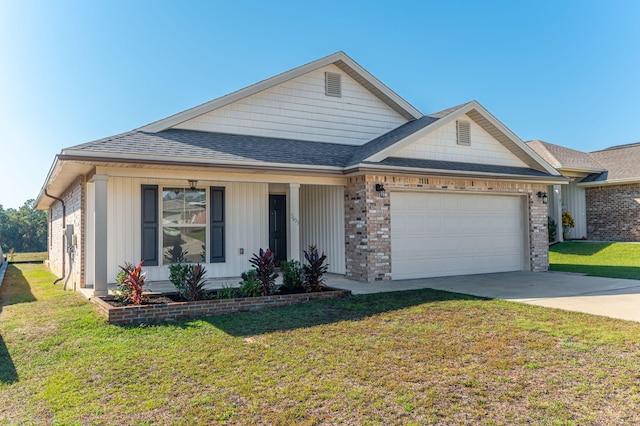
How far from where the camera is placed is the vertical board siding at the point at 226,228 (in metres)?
9.75

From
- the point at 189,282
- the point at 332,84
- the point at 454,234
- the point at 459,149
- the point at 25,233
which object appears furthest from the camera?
the point at 25,233

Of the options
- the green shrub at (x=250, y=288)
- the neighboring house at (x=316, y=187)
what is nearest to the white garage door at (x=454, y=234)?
the neighboring house at (x=316, y=187)

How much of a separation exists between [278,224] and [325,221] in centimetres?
174

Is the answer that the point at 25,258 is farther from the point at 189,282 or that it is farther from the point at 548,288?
the point at 548,288

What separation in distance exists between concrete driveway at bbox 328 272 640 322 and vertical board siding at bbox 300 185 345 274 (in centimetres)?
100

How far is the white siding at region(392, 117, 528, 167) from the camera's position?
37.8 feet

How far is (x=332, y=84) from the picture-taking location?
41.9 feet

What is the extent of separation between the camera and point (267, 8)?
49.5 feet

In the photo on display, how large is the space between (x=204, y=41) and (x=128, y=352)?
13.8 meters

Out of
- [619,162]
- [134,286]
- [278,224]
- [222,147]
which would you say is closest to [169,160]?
[222,147]

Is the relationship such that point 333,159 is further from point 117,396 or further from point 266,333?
point 117,396

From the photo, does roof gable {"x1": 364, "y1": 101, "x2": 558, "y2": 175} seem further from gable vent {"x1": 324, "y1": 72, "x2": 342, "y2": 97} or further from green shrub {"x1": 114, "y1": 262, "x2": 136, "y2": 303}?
green shrub {"x1": 114, "y1": 262, "x2": 136, "y2": 303}

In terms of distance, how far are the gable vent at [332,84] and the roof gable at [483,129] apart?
285 cm

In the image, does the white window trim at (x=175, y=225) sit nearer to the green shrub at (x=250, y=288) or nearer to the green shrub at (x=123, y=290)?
the green shrub at (x=123, y=290)
